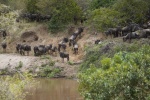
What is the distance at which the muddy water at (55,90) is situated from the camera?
27595mm

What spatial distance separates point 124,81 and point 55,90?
16409 millimetres

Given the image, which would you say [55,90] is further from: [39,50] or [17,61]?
[39,50]

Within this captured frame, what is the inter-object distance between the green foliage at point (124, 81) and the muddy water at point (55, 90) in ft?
36.6

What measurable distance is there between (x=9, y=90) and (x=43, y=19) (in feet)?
104

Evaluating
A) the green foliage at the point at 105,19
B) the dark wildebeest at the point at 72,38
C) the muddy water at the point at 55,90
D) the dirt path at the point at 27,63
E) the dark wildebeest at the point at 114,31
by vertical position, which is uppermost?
the green foliage at the point at 105,19

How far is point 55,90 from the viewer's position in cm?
3012

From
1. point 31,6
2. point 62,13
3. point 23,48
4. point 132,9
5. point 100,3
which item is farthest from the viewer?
point 31,6

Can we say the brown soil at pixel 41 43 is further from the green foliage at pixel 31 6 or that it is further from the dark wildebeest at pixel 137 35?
the dark wildebeest at pixel 137 35

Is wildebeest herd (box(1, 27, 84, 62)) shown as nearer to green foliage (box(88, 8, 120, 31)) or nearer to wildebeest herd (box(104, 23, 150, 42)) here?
green foliage (box(88, 8, 120, 31))

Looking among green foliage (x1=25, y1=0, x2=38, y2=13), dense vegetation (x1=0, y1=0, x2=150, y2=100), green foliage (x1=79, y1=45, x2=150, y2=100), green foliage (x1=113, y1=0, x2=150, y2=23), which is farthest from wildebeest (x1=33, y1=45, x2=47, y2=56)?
green foliage (x1=79, y1=45, x2=150, y2=100)

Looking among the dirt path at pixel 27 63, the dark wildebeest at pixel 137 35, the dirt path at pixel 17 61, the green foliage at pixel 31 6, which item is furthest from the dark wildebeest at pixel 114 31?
the green foliage at pixel 31 6

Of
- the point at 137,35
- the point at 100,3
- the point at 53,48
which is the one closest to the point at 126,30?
the point at 137,35

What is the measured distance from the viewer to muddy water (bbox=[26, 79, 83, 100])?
2760 centimetres

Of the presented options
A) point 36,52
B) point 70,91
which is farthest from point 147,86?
point 36,52
